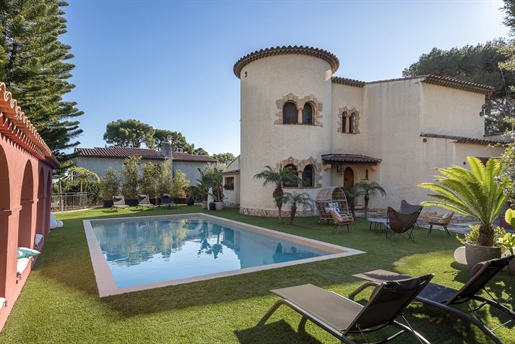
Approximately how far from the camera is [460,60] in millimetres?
24562

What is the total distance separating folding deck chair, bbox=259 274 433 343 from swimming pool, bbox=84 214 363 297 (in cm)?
258

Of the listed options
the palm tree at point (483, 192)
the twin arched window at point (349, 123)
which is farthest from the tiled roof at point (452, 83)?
the palm tree at point (483, 192)

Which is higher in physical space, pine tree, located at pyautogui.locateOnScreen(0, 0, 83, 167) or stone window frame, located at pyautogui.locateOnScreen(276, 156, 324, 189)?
pine tree, located at pyautogui.locateOnScreen(0, 0, 83, 167)

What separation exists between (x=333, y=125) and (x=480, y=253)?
12973mm

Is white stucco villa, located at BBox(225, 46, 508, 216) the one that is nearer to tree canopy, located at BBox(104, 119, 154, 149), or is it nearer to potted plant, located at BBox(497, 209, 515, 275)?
potted plant, located at BBox(497, 209, 515, 275)

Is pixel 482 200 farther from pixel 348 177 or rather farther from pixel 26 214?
pixel 348 177

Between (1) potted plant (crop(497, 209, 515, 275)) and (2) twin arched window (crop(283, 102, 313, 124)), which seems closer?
(1) potted plant (crop(497, 209, 515, 275))

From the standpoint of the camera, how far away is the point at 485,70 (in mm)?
24141

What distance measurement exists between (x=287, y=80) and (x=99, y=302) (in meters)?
14.7

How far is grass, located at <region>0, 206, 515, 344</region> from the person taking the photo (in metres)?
3.71

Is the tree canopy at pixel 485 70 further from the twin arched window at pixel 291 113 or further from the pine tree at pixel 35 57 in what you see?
the pine tree at pixel 35 57

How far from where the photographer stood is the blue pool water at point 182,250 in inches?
308

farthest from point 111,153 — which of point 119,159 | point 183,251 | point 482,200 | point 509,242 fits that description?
point 509,242

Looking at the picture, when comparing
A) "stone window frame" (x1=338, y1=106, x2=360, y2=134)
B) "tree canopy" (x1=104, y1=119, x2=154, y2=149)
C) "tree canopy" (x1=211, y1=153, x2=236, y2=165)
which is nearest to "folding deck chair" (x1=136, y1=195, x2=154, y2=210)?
"stone window frame" (x1=338, y1=106, x2=360, y2=134)
